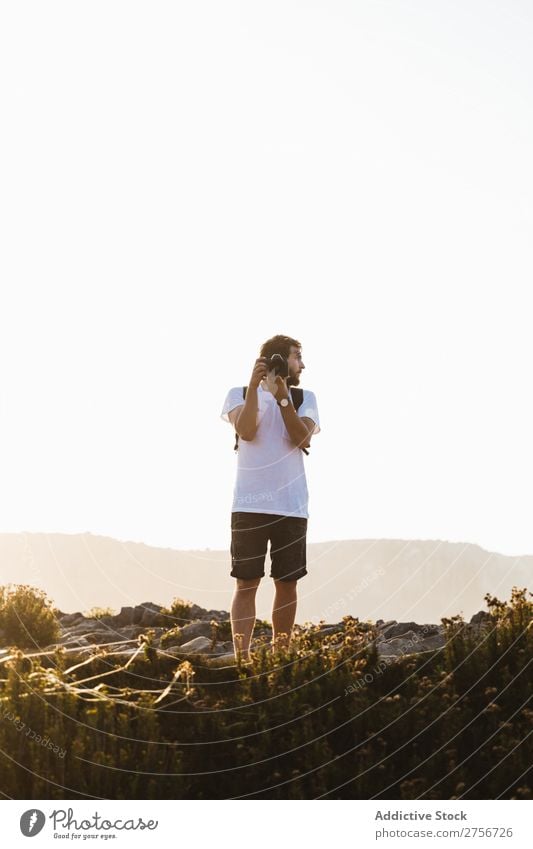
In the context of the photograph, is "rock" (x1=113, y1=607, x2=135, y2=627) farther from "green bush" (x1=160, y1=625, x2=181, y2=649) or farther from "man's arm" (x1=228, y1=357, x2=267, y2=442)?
"man's arm" (x1=228, y1=357, x2=267, y2=442)

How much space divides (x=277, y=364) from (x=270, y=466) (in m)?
0.65

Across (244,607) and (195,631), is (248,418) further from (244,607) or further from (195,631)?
(195,631)

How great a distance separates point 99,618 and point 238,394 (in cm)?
585

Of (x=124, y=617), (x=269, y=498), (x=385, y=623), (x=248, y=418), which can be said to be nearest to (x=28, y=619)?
(x=124, y=617)

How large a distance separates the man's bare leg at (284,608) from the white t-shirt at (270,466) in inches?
18.4

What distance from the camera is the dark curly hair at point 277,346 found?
232 inches

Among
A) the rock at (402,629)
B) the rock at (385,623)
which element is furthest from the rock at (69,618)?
the rock at (402,629)

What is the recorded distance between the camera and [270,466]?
18.5 feet

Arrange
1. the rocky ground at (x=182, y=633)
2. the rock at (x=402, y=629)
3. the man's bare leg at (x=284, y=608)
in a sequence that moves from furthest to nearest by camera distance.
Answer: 1. the rock at (x=402, y=629)
2. the rocky ground at (x=182, y=633)
3. the man's bare leg at (x=284, y=608)

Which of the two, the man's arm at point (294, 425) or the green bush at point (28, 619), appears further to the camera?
the green bush at point (28, 619)

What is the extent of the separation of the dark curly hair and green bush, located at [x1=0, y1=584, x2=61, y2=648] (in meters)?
4.09

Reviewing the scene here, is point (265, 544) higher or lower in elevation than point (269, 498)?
lower

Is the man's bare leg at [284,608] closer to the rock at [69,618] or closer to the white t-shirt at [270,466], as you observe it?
the white t-shirt at [270,466]

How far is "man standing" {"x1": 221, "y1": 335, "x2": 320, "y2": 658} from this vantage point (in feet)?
18.3
